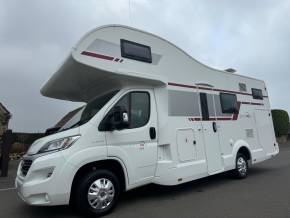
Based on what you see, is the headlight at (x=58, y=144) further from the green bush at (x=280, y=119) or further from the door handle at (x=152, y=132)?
the green bush at (x=280, y=119)

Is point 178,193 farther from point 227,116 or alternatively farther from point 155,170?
point 227,116

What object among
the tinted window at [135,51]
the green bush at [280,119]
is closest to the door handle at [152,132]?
the tinted window at [135,51]

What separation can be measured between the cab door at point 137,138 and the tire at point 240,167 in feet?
10.6

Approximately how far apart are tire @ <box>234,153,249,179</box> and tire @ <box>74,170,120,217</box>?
4.13 metres

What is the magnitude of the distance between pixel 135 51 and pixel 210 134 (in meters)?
2.82

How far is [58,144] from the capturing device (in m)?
4.98

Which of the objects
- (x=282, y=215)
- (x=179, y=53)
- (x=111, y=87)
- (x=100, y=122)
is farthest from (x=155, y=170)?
(x=179, y=53)

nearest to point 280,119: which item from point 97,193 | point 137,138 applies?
point 137,138

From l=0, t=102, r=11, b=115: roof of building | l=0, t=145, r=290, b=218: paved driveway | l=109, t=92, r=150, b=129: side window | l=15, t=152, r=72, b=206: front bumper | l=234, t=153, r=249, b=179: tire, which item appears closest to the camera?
l=15, t=152, r=72, b=206: front bumper

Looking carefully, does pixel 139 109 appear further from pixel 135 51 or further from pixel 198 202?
pixel 198 202

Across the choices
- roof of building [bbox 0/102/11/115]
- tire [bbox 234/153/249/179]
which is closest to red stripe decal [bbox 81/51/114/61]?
tire [bbox 234/153/249/179]

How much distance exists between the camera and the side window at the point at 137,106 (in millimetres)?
5906

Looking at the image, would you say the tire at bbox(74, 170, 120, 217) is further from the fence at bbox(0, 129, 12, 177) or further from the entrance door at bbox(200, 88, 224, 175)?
the fence at bbox(0, 129, 12, 177)

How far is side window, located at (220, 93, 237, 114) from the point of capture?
809 cm
